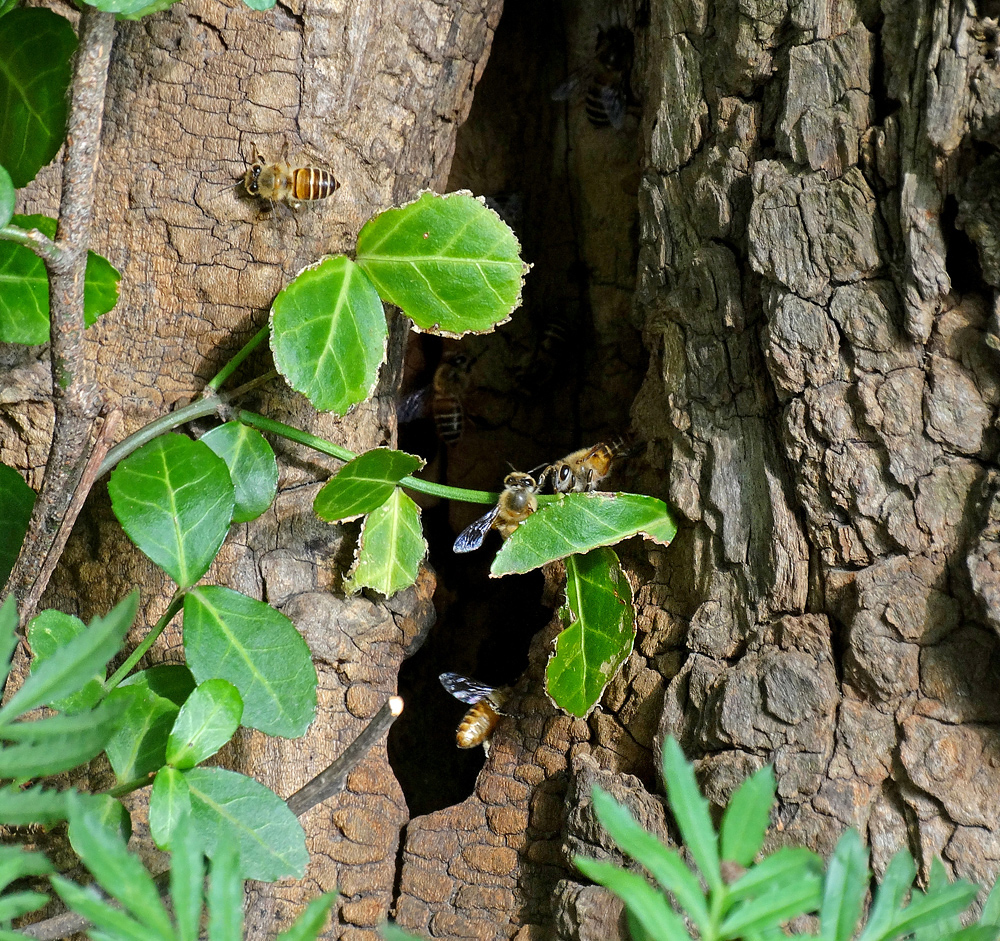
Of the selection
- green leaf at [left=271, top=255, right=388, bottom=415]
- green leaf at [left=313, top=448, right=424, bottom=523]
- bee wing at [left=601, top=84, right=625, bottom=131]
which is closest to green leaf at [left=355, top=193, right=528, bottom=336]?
green leaf at [left=271, top=255, right=388, bottom=415]

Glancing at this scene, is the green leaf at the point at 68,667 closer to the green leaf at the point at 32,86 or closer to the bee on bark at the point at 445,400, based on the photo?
the green leaf at the point at 32,86

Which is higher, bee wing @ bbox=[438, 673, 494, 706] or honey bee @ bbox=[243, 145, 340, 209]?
honey bee @ bbox=[243, 145, 340, 209]

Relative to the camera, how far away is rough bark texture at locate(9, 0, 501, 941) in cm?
183

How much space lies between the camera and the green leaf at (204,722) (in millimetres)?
1414

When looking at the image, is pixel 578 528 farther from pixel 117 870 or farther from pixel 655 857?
pixel 117 870

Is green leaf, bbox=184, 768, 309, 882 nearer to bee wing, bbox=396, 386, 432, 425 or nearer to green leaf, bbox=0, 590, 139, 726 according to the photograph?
green leaf, bbox=0, 590, 139, 726

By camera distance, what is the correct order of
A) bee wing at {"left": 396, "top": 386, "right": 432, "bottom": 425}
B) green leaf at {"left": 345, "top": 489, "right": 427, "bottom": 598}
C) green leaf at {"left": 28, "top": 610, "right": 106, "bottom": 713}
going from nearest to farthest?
green leaf at {"left": 28, "top": 610, "right": 106, "bottom": 713}
green leaf at {"left": 345, "top": 489, "right": 427, "bottom": 598}
bee wing at {"left": 396, "top": 386, "right": 432, "bottom": 425}

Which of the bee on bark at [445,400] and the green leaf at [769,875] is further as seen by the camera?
the bee on bark at [445,400]

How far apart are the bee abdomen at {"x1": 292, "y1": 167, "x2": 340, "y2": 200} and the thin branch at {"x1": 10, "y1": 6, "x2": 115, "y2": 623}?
0.49 metres

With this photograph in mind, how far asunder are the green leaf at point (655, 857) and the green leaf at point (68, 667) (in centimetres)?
52

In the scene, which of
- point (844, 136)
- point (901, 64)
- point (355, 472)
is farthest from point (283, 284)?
point (901, 64)

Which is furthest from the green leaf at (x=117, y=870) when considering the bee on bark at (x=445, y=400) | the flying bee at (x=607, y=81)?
the flying bee at (x=607, y=81)

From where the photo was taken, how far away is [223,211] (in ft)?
6.09

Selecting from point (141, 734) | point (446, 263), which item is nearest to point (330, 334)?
point (446, 263)
